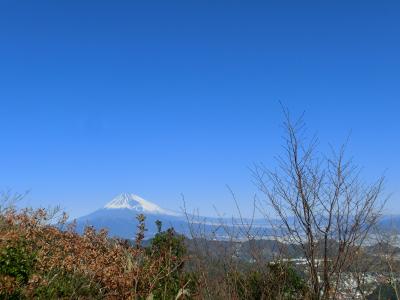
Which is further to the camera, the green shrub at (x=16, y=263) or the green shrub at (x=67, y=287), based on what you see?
the green shrub at (x=16, y=263)

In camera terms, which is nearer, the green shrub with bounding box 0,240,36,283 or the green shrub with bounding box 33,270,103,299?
the green shrub with bounding box 33,270,103,299

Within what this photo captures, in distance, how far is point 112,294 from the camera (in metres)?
7.69

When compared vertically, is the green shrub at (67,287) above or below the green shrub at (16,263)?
below

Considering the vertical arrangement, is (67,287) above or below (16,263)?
below

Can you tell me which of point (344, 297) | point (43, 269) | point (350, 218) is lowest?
point (344, 297)

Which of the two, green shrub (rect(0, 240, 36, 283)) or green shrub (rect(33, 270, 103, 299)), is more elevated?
green shrub (rect(0, 240, 36, 283))

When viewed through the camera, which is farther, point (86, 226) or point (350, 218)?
point (86, 226)

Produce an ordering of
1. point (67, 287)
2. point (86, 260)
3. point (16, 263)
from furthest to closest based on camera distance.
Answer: point (86, 260) < point (67, 287) < point (16, 263)

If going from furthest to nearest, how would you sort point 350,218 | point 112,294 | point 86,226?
point 86,226 → point 350,218 → point 112,294

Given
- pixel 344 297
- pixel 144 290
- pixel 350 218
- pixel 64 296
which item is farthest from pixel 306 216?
pixel 64 296

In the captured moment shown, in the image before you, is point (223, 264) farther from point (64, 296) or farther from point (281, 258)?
point (64, 296)

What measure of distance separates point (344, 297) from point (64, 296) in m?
4.73

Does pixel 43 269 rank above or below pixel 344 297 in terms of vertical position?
above

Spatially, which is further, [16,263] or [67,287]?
[67,287]
